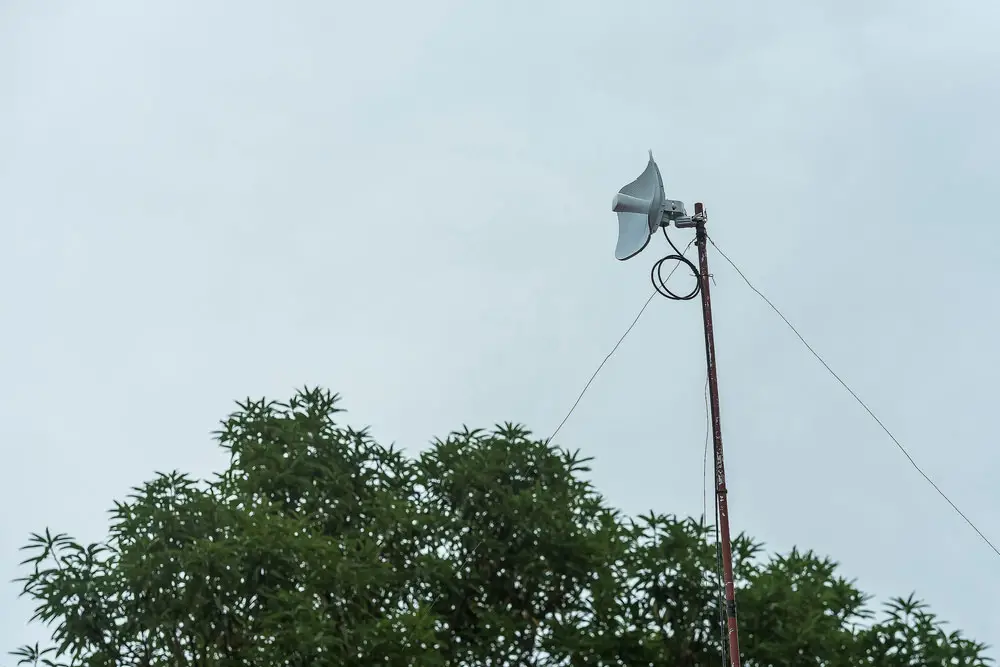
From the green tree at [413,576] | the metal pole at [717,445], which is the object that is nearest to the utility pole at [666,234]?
the metal pole at [717,445]

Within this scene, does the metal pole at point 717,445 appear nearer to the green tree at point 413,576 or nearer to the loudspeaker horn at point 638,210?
the loudspeaker horn at point 638,210

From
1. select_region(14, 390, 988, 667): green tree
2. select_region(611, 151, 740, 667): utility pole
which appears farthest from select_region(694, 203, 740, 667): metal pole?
select_region(14, 390, 988, 667): green tree

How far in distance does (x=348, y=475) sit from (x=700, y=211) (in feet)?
31.5

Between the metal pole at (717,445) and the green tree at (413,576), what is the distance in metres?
5.93

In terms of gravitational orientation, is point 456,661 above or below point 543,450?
below

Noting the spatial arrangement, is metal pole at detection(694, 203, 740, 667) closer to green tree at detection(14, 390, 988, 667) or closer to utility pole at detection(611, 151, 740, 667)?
utility pole at detection(611, 151, 740, 667)

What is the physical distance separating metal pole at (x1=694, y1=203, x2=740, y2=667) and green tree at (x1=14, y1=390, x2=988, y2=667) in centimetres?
593

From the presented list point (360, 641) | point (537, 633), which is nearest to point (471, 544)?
point (537, 633)

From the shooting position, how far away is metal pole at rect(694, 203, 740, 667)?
44.3ft

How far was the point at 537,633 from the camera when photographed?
20953mm

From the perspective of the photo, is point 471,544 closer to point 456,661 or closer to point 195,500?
point 456,661

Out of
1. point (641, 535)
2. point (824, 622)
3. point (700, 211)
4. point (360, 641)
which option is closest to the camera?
point (700, 211)

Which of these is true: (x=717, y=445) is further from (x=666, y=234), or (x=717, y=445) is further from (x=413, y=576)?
(x=413, y=576)

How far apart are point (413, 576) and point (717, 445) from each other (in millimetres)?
7945
